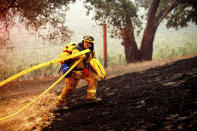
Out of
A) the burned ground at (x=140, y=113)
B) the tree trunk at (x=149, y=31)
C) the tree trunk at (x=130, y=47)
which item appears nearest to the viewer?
the burned ground at (x=140, y=113)

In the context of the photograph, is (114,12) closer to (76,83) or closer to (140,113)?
(76,83)

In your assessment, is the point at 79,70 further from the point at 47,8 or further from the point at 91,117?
the point at 47,8

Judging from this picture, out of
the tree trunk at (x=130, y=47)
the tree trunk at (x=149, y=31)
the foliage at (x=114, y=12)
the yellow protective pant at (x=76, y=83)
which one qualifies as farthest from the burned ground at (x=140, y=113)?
the tree trunk at (x=149, y=31)

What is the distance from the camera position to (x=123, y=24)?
1195 centimetres

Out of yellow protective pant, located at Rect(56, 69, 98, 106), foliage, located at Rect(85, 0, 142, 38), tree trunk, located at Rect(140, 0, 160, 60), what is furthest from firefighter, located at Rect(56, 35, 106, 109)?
tree trunk, located at Rect(140, 0, 160, 60)

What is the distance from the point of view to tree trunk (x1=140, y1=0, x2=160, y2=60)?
47.3ft

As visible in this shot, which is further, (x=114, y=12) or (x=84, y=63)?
(x=114, y=12)

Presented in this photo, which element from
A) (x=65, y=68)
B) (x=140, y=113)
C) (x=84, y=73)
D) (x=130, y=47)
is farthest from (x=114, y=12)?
(x=140, y=113)

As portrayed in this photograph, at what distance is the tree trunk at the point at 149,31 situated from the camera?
1441 cm

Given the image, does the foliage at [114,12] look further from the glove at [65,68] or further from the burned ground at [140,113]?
the glove at [65,68]

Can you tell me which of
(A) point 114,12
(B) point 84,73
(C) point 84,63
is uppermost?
(A) point 114,12

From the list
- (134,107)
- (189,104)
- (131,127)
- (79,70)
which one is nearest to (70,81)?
(79,70)

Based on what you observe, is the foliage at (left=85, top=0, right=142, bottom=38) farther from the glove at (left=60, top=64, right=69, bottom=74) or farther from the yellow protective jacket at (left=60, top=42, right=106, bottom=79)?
the glove at (left=60, top=64, right=69, bottom=74)

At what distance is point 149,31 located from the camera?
1476cm
